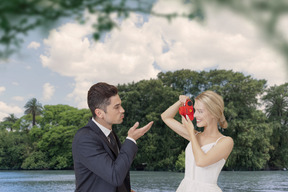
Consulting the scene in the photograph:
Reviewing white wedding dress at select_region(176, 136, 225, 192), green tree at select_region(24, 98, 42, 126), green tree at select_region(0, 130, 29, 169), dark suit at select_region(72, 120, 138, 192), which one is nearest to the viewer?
dark suit at select_region(72, 120, 138, 192)

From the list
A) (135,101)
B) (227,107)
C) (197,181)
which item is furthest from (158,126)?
(197,181)

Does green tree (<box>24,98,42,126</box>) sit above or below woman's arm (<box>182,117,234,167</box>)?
above

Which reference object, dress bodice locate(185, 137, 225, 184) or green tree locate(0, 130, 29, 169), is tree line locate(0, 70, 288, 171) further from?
dress bodice locate(185, 137, 225, 184)

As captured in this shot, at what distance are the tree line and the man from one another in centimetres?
3811

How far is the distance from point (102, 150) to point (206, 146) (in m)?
1.27

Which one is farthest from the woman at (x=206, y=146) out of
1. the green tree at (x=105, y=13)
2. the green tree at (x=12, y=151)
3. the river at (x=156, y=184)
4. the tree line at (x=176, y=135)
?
the green tree at (x=12, y=151)

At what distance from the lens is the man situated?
2.49 metres

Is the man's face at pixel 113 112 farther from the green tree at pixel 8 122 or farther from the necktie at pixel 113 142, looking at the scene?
the green tree at pixel 8 122

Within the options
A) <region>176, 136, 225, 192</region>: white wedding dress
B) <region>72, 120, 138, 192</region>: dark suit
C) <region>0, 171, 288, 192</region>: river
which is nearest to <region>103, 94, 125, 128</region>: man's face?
<region>72, 120, 138, 192</region>: dark suit

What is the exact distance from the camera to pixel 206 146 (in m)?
3.49

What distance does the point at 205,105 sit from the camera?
11.0 feet

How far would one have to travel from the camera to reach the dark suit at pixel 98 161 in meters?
2.48

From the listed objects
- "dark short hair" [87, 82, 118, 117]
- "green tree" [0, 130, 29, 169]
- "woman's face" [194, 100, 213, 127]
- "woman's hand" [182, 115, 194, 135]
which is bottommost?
"green tree" [0, 130, 29, 169]

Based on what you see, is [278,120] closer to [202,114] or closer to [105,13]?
[202,114]
